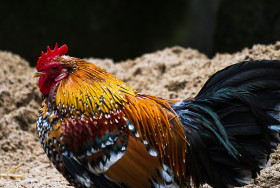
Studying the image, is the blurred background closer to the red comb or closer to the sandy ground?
the sandy ground

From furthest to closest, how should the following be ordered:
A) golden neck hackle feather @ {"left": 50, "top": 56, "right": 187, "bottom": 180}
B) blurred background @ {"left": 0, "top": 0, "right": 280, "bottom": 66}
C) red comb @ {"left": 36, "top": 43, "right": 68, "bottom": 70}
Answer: blurred background @ {"left": 0, "top": 0, "right": 280, "bottom": 66}, red comb @ {"left": 36, "top": 43, "right": 68, "bottom": 70}, golden neck hackle feather @ {"left": 50, "top": 56, "right": 187, "bottom": 180}

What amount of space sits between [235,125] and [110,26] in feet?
20.9

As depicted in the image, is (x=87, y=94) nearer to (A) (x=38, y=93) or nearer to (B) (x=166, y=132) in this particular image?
(B) (x=166, y=132)

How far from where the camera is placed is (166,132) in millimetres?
3064

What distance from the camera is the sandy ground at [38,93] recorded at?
441cm

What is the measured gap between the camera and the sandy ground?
14.5 ft

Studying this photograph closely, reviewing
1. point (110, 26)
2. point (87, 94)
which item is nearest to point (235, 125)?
point (87, 94)

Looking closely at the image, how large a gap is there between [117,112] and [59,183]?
143 cm

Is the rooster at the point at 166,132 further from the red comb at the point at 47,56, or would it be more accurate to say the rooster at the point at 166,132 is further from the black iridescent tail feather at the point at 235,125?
the red comb at the point at 47,56

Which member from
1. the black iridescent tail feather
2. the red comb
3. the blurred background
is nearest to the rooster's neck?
the red comb

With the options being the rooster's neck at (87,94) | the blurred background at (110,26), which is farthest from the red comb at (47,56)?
the blurred background at (110,26)

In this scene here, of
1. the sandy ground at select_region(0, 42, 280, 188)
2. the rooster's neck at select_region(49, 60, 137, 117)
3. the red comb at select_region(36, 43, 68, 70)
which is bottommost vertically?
the sandy ground at select_region(0, 42, 280, 188)

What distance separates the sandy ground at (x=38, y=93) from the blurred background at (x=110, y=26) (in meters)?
2.09

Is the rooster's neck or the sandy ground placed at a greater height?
the rooster's neck
